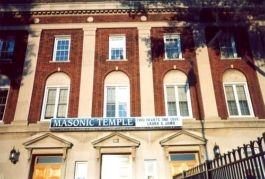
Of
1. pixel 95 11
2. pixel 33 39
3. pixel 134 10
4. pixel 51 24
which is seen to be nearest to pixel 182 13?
pixel 134 10

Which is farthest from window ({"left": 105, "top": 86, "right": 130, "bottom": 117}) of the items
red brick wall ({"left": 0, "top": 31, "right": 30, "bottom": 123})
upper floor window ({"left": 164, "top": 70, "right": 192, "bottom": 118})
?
red brick wall ({"left": 0, "top": 31, "right": 30, "bottom": 123})

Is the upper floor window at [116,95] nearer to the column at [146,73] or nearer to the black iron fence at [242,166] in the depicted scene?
the column at [146,73]

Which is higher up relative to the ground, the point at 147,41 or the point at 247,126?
the point at 147,41

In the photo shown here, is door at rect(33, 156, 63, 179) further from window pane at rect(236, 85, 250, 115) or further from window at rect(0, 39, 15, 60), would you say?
window pane at rect(236, 85, 250, 115)

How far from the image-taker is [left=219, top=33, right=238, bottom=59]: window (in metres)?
19.3

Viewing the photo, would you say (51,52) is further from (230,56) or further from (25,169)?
(230,56)

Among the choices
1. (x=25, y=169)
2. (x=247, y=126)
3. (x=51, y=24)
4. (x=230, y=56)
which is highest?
(x=51, y=24)

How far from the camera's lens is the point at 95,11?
20.4m

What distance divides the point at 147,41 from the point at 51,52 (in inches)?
266

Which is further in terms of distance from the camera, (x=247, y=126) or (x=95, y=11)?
(x=95, y=11)

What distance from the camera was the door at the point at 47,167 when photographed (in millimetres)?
15868

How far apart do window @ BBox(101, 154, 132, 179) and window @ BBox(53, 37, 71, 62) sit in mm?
7531

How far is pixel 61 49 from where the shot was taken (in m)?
19.7

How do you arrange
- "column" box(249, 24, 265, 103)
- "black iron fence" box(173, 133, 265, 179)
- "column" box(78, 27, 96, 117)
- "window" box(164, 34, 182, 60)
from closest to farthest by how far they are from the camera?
"black iron fence" box(173, 133, 265, 179)
"column" box(78, 27, 96, 117)
"column" box(249, 24, 265, 103)
"window" box(164, 34, 182, 60)
